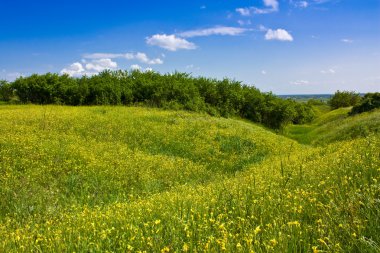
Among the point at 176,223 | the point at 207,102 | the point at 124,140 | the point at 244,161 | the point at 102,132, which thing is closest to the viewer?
the point at 176,223

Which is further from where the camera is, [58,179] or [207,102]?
[207,102]

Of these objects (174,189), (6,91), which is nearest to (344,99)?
(6,91)

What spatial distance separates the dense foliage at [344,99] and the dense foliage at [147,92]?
47431 mm

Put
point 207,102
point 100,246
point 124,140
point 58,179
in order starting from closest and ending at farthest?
point 100,246, point 58,179, point 124,140, point 207,102

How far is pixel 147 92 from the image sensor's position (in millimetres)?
47406

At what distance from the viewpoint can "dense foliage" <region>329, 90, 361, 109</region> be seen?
9414 cm

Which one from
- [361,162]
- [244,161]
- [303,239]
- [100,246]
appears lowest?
[244,161]

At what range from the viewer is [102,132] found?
23141 mm

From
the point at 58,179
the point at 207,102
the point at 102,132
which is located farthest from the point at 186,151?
the point at 207,102

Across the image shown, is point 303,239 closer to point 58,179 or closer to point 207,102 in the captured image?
point 58,179

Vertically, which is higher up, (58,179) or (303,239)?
(303,239)

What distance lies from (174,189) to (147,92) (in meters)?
37.0

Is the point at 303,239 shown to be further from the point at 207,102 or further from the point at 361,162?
the point at 207,102

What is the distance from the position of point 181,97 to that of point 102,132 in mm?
24352
